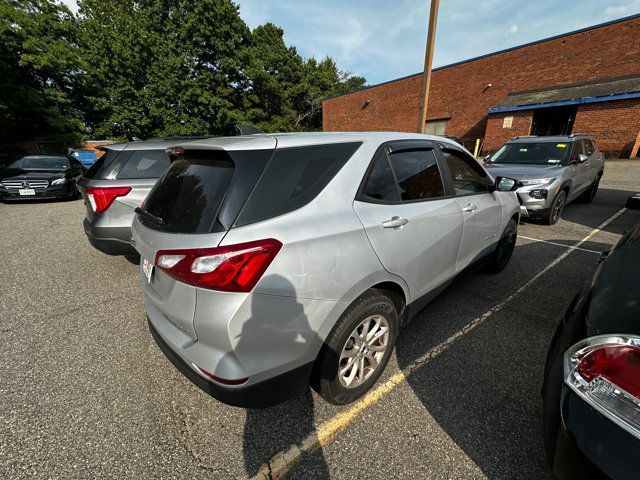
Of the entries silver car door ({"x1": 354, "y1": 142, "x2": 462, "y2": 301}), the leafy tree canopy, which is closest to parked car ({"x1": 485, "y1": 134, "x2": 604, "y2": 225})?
→ silver car door ({"x1": 354, "y1": 142, "x2": 462, "y2": 301})

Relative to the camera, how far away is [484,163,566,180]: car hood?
5641 millimetres

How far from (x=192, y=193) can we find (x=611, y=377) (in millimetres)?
2013

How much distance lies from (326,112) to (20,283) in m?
33.7

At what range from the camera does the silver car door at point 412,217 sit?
74.2 inches

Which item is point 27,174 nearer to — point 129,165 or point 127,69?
point 129,165

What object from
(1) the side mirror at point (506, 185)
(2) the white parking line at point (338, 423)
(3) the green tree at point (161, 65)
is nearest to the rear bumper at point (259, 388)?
(2) the white parking line at point (338, 423)

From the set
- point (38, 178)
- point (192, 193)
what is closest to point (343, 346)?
point (192, 193)

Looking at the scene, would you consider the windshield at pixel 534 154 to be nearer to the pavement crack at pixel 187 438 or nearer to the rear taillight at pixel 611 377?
the rear taillight at pixel 611 377

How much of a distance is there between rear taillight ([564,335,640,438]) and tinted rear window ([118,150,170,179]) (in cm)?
435

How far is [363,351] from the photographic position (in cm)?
200

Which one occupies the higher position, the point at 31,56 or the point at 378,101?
the point at 31,56

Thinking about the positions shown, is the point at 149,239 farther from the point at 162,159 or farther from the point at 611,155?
the point at 611,155

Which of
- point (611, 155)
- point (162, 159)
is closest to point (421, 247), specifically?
point (162, 159)

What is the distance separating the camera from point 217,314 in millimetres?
1393
